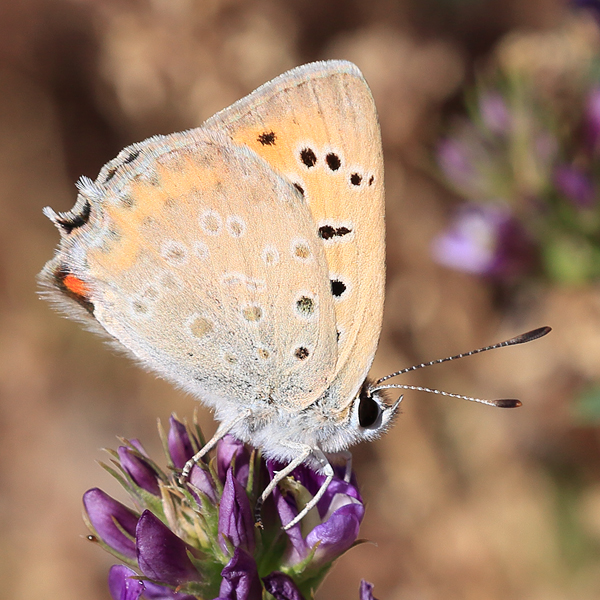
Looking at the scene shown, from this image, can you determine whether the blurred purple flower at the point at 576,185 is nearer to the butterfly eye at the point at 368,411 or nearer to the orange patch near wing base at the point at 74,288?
the butterfly eye at the point at 368,411

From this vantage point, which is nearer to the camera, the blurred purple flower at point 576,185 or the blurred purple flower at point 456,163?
the blurred purple flower at point 576,185

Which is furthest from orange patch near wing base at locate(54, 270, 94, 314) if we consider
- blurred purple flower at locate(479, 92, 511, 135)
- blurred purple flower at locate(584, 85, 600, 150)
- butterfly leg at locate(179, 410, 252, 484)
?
blurred purple flower at locate(584, 85, 600, 150)

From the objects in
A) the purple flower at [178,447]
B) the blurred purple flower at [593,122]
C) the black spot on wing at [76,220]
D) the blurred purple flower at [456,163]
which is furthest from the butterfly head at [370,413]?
the blurred purple flower at [593,122]

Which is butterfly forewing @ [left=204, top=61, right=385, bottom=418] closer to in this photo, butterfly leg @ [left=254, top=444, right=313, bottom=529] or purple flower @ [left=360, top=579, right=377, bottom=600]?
butterfly leg @ [left=254, top=444, right=313, bottom=529]

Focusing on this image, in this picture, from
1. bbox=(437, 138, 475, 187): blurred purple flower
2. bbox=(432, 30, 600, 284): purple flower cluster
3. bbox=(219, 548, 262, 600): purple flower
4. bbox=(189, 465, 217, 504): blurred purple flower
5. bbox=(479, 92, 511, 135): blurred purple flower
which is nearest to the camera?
bbox=(219, 548, 262, 600): purple flower

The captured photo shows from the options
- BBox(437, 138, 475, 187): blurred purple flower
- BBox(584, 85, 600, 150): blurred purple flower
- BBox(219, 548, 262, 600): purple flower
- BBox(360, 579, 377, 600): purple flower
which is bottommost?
BBox(219, 548, 262, 600): purple flower

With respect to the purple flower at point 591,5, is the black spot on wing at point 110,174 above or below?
below

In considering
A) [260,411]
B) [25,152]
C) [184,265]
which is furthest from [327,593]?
[25,152]
